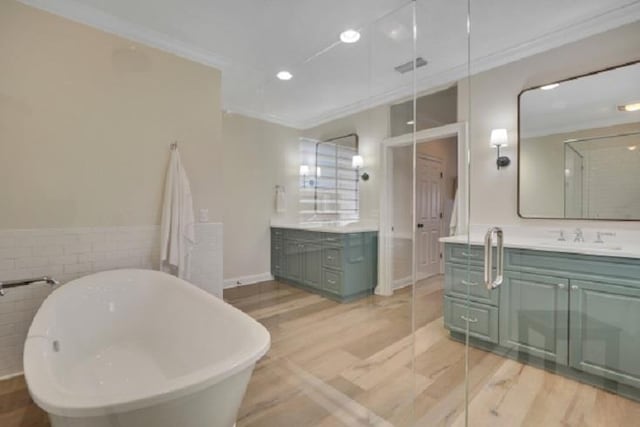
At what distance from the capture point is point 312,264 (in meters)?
3.84

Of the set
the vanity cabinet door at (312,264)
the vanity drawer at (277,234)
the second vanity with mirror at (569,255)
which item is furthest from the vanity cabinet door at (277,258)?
the second vanity with mirror at (569,255)

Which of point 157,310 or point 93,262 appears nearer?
point 157,310

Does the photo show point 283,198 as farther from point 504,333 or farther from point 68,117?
point 504,333

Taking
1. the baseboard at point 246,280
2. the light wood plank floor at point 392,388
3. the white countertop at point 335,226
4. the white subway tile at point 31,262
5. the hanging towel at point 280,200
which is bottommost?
the light wood plank floor at point 392,388

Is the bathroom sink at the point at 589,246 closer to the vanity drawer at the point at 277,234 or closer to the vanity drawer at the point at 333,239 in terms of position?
the vanity drawer at the point at 333,239

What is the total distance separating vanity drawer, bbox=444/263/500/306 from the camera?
2.33m

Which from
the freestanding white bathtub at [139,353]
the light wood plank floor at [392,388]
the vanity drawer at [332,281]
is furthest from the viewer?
the vanity drawer at [332,281]

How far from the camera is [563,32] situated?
2270 millimetres

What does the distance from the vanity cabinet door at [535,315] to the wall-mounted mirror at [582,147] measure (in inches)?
26.6

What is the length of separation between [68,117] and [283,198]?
264 centimetres

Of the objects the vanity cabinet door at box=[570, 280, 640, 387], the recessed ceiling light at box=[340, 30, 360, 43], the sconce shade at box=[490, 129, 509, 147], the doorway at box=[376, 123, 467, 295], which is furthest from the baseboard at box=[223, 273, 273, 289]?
the vanity cabinet door at box=[570, 280, 640, 387]

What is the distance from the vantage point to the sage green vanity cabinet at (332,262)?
3541mm

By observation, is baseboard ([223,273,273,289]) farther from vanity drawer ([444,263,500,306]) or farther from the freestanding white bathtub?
vanity drawer ([444,263,500,306])

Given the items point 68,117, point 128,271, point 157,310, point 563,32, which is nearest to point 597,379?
point 563,32
